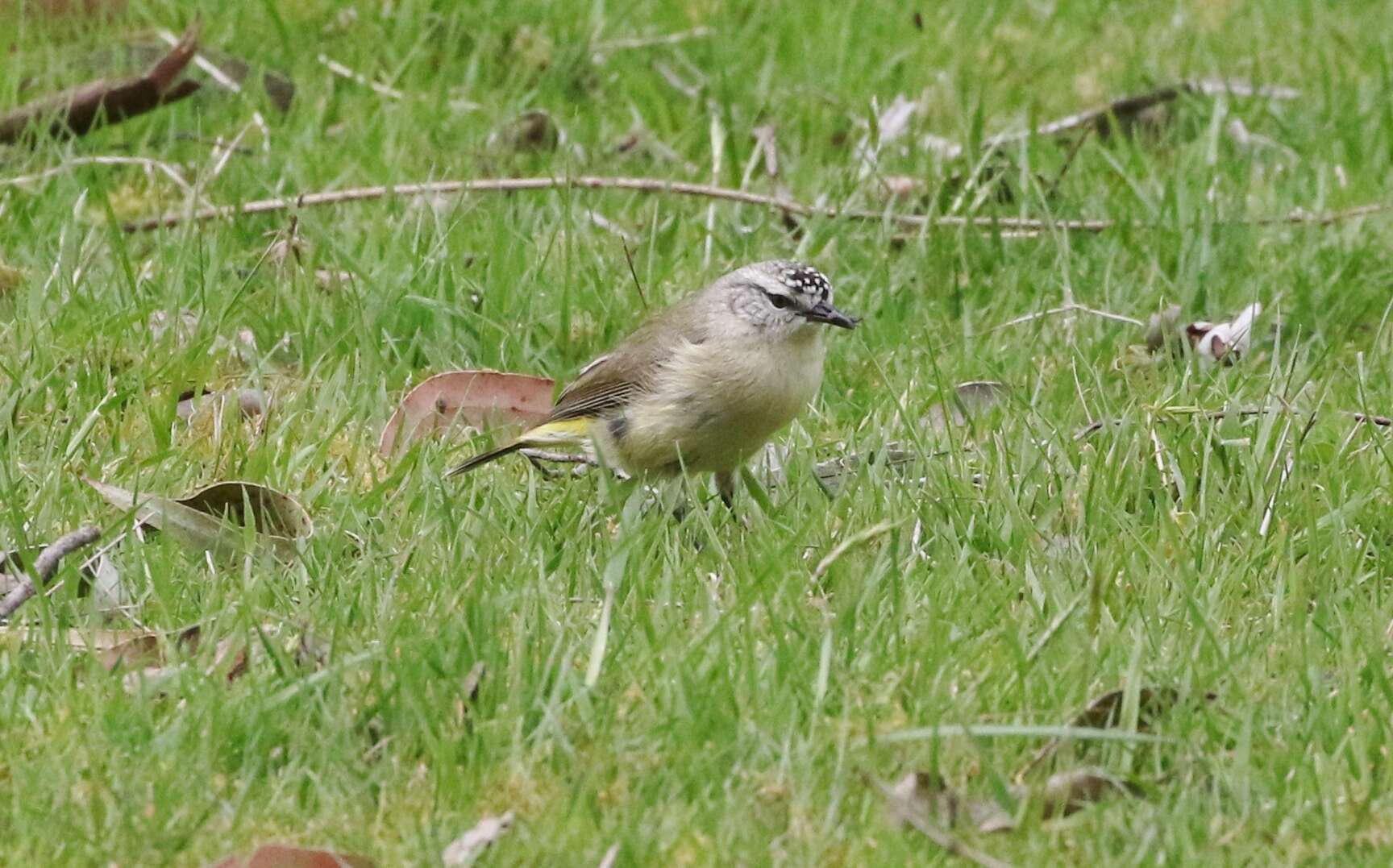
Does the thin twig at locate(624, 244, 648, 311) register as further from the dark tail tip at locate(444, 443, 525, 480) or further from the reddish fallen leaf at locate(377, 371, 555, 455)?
the dark tail tip at locate(444, 443, 525, 480)

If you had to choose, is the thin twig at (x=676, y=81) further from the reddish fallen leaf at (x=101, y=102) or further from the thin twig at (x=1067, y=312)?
the thin twig at (x=1067, y=312)

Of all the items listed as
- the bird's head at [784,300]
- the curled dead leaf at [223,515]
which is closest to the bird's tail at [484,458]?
the curled dead leaf at [223,515]

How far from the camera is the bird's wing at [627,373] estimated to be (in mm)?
5438

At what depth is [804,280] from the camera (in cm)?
543

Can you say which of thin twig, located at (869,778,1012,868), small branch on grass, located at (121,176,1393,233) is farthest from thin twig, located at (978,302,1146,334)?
thin twig, located at (869,778,1012,868)

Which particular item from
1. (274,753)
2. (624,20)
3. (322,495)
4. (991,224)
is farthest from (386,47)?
(274,753)

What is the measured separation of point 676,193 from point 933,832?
3798 mm

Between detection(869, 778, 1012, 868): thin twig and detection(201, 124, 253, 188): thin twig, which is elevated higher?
detection(201, 124, 253, 188): thin twig

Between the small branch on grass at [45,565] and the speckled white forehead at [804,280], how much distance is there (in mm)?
1988

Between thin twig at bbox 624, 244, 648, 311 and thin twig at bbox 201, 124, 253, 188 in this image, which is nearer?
thin twig at bbox 624, 244, 648, 311

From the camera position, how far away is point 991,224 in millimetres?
6547

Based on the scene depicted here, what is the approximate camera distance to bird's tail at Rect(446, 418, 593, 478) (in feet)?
16.8

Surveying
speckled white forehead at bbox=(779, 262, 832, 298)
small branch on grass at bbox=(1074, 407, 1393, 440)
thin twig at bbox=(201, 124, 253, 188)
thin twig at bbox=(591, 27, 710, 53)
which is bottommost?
small branch on grass at bbox=(1074, 407, 1393, 440)

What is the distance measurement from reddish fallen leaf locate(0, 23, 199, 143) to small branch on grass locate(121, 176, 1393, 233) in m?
0.61
